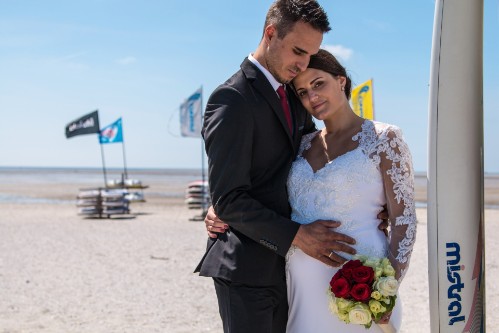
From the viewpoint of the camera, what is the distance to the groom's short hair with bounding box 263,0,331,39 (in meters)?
2.58

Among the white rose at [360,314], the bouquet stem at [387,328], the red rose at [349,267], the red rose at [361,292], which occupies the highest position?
the red rose at [349,267]

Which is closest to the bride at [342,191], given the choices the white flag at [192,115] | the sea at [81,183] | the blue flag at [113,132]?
the white flag at [192,115]

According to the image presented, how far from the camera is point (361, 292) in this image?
2.45 m

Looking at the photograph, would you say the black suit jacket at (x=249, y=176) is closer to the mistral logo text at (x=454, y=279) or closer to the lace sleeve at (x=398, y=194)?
the lace sleeve at (x=398, y=194)

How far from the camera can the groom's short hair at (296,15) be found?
8.48 ft

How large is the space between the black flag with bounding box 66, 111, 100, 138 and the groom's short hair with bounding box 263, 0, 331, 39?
60.8ft

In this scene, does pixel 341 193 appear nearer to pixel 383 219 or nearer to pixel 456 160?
pixel 383 219

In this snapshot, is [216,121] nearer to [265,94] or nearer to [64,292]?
[265,94]

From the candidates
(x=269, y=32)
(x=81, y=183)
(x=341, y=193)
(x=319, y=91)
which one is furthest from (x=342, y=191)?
(x=81, y=183)

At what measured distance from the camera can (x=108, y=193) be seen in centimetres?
1825

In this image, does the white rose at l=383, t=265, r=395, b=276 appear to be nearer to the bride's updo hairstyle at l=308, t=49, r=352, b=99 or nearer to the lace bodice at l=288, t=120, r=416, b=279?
the lace bodice at l=288, t=120, r=416, b=279

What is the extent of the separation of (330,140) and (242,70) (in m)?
0.52

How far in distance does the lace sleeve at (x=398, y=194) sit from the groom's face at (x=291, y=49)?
1.54 ft

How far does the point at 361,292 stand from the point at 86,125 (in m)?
19.1
